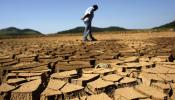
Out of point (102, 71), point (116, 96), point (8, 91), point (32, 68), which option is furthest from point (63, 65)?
point (116, 96)

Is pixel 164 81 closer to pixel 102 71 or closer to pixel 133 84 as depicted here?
pixel 133 84

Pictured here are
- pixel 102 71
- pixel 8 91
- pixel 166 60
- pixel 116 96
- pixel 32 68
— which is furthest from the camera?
pixel 166 60

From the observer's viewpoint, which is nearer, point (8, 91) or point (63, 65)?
point (8, 91)

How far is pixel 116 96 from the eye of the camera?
246 centimetres

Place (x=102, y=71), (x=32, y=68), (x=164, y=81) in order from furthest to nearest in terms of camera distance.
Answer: (x=32, y=68)
(x=102, y=71)
(x=164, y=81)

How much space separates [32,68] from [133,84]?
1599 millimetres

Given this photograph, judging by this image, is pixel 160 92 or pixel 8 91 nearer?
pixel 160 92

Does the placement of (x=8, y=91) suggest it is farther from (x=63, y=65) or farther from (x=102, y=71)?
(x=63, y=65)

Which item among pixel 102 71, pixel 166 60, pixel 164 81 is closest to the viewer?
pixel 164 81

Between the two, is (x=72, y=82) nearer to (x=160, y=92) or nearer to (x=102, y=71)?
(x=102, y=71)

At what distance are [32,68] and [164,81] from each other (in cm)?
184

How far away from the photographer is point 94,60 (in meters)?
4.47

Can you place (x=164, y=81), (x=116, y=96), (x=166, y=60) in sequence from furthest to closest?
(x=166, y=60)
(x=164, y=81)
(x=116, y=96)

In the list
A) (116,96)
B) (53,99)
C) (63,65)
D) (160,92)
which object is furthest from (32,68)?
(160,92)
